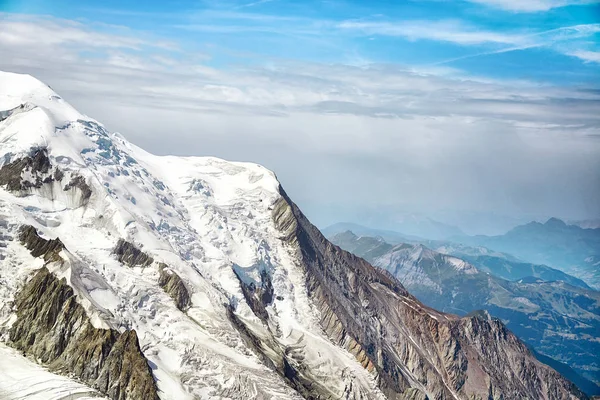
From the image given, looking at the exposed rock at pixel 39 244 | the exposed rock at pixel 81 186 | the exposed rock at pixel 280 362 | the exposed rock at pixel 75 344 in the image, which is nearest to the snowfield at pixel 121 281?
the exposed rock at pixel 81 186

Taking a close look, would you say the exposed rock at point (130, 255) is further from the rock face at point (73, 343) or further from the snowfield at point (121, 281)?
the rock face at point (73, 343)

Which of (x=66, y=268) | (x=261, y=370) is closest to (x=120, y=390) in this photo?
(x=66, y=268)

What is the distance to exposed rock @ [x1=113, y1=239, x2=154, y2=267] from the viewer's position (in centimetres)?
17774

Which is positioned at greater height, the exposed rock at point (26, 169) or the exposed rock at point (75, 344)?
the exposed rock at point (26, 169)

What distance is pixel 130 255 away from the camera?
588 feet

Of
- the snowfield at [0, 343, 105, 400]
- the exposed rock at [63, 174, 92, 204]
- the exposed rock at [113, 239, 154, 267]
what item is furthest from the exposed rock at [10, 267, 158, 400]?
the exposed rock at [63, 174, 92, 204]

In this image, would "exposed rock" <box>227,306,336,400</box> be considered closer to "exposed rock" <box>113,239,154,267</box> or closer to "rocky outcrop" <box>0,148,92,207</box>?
"exposed rock" <box>113,239,154,267</box>

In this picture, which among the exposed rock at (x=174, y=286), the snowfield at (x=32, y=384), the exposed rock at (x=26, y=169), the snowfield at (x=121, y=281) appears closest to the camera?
the snowfield at (x=32, y=384)

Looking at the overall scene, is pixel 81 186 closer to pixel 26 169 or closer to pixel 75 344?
pixel 26 169

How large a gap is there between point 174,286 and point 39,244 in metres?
35.5

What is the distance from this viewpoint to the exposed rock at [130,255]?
583 feet

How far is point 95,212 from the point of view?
602 feet

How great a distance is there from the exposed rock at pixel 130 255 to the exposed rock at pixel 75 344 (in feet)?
106

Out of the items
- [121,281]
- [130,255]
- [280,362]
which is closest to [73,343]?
[121,281]
